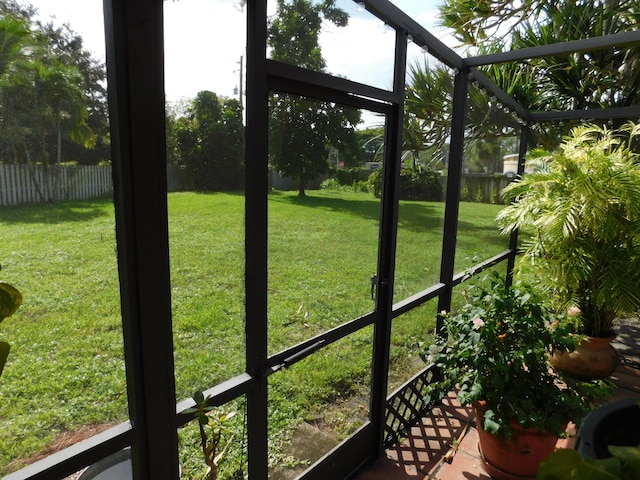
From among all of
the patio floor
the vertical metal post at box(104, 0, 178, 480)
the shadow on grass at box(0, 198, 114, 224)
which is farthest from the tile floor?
the shadow on grass at box(0, 198, 114, 224)

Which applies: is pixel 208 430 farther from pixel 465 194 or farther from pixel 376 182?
pixel 465 194

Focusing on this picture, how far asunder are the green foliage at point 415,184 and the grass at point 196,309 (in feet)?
0.23

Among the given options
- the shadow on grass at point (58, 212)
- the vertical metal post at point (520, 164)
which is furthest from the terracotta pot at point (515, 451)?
the vertical metal post at point (520, 164)

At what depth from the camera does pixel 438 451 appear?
2453 millimetres

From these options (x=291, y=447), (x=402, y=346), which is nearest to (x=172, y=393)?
(x=291, y=447)

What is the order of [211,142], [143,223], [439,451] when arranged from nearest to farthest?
[143,223] < [211,142] < [439,451]

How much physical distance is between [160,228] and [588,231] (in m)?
2.93

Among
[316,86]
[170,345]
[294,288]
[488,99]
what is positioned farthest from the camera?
[488,99]

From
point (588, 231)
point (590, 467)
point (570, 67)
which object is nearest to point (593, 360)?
point (588, 231)

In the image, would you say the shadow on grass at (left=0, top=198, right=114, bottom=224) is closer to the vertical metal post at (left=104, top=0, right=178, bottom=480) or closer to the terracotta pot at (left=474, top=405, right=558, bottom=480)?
the vertical metal post at (left=104, top=0, right=178, bottom=480)

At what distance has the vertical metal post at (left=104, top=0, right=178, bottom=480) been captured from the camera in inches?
39.9

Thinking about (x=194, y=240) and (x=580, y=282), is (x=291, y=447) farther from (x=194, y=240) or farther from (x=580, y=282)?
(x=580, y=282)

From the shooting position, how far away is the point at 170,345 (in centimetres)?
120

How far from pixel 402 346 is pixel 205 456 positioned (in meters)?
1.63
